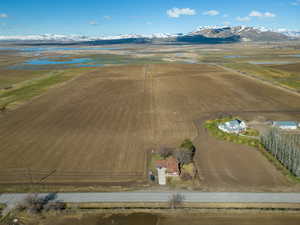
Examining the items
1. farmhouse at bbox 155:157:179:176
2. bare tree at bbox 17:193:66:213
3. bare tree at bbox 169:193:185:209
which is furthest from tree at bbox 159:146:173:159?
bare tree at bbox 17:193:66:213

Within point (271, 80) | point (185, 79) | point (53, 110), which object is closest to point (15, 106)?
point (53, 110)

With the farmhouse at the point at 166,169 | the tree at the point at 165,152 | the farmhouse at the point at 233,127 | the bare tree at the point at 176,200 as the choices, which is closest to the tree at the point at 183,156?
the farmhouse at the point at 166,169

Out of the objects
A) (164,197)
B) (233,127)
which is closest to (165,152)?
(164,197)

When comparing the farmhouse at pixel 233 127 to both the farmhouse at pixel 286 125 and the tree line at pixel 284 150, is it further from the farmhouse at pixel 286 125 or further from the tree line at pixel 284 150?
the farmhouse at pixel 286 125

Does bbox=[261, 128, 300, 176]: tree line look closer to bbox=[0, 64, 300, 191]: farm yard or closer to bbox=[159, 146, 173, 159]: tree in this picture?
bbox=[0, 64, 300, 191]: farm yard

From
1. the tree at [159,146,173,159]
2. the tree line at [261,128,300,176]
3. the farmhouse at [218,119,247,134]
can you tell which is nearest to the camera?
the tree line at [261,128,300,176]

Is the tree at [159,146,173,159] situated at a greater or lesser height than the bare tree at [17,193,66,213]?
greater
